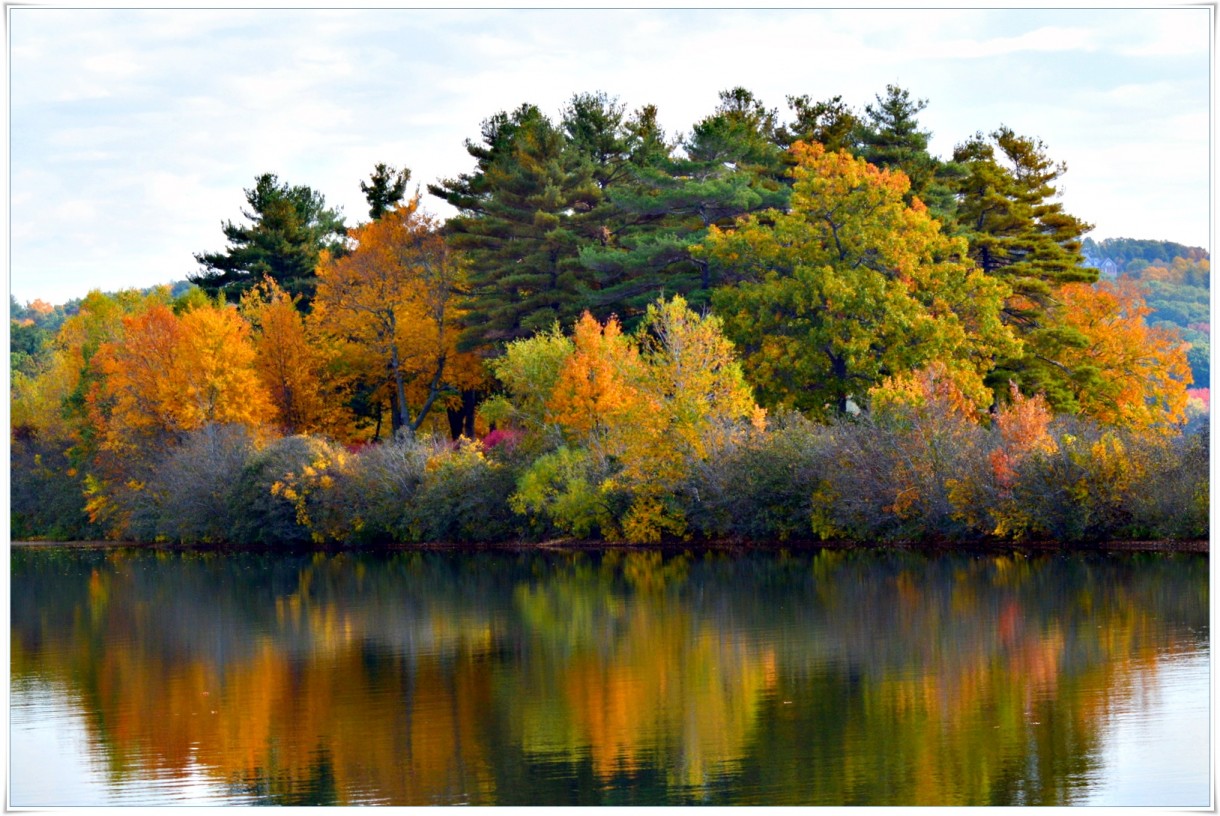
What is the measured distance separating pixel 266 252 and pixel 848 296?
3606 cm

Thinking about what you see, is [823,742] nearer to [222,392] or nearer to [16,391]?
[222,392]

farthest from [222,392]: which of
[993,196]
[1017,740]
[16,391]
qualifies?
[1017,740]

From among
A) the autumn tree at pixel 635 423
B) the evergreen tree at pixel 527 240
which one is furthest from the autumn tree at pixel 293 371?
the autumn tree at pixel 635 423

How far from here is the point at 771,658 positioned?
910 inches

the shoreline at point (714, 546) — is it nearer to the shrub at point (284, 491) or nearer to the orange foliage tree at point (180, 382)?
the shrub at point (284, 491)

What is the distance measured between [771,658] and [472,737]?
644cm

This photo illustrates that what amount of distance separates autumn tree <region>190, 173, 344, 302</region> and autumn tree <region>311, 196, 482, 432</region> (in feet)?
21.4

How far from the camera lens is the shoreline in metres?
37.7

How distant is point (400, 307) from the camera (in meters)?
66.2

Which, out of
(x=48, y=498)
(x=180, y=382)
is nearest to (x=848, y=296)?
(x=180, y=382)

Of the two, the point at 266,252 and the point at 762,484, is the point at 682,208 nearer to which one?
the point at 762,484

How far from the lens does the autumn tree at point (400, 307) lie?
66000mm

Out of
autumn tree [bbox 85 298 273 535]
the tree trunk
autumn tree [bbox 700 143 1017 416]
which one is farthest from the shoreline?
the tree trunk

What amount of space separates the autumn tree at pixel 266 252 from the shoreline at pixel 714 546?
18.4 m
